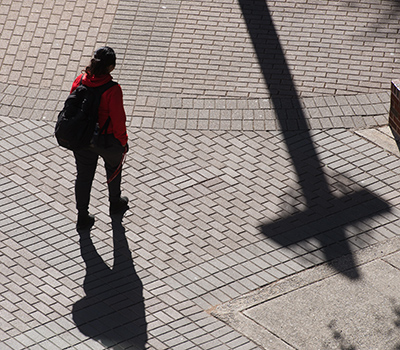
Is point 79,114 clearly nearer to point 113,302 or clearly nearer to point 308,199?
point 113,302

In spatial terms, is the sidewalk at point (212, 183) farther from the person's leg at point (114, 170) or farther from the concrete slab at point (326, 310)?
the person's leg at point (114, 170)

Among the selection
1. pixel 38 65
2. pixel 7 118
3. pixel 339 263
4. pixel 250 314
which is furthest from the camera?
pixel 38 65

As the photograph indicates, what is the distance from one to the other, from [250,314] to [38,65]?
4905 mm

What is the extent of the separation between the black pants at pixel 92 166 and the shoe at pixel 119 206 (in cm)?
9

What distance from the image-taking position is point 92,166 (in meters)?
6.30

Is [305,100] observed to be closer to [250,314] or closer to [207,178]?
[207,178]

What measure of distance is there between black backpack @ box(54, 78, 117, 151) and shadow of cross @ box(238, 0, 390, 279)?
205 centimetres

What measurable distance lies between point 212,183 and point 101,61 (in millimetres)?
2031

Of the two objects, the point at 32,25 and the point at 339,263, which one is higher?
the point at 32,25

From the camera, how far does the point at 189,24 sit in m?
9.76

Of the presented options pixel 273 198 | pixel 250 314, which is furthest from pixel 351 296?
pixel 273 198

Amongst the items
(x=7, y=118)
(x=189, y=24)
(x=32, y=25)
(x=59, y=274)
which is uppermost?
(x=189, y=24)

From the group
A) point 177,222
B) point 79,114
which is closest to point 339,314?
point 177,222

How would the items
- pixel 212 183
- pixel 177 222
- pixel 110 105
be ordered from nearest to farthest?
1. pixel 110 105
2. pixel 177 222
3. pixel 212 183
